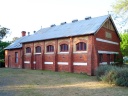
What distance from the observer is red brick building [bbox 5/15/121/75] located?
25516mm

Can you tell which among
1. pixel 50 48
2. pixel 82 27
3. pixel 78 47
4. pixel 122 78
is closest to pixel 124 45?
pixel 82 27

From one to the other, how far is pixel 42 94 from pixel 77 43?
15.4 meters

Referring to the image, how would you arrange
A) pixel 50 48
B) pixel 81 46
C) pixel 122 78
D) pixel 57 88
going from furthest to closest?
pixel 50 48, pixel 81 46, pixel 122 78, pixel 57 88

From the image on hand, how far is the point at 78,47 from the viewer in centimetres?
2695

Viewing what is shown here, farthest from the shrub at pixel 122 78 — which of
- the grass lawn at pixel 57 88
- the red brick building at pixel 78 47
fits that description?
Answer: the red brick building at pixel 78 47

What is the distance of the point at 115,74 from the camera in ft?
54.4

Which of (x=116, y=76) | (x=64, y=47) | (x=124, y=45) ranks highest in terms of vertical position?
(x=124, y=45)

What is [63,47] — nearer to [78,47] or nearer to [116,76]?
[78,47]

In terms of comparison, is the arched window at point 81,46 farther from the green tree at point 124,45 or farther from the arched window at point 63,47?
the green tree at point 124,45

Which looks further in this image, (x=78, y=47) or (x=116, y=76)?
(x=78, y=47)

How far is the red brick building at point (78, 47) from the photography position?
25.5m

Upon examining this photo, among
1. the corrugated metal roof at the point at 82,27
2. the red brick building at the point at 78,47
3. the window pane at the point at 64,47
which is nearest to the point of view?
the red brick building at the point at 78,47

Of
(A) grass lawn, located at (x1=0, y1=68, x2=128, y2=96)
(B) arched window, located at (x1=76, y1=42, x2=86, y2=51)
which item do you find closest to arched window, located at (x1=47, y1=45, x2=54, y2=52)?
(B) arched window, located at (x1=76, y1=42, x2=86, y2=51)

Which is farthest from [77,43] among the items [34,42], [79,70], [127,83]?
[127,83]
